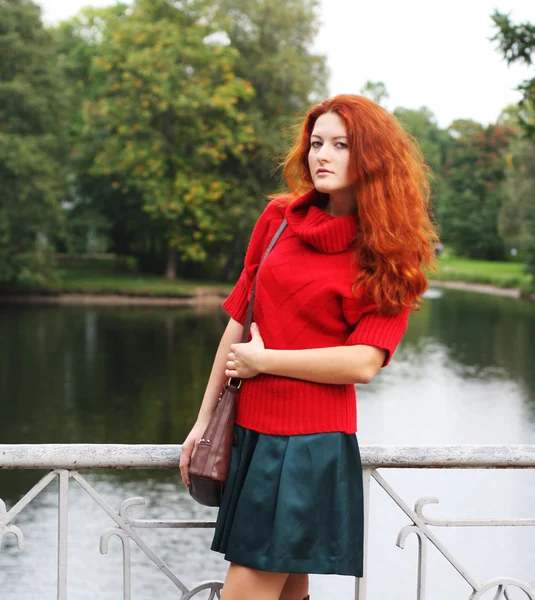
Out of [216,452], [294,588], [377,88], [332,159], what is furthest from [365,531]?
[377,88]

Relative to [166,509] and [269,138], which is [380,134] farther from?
[269,138]

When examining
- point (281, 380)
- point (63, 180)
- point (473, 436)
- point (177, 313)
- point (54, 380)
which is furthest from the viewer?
point (63, 180)

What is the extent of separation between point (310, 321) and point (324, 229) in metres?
0.22

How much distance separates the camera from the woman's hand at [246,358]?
221 centimetres

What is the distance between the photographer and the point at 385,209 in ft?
7.35

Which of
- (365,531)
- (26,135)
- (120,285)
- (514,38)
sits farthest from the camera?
(120,285)

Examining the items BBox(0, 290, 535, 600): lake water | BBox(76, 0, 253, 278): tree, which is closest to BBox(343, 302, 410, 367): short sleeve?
BBox(0, 290, 535, 600): lake water

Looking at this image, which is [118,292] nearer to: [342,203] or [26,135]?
[26,135]

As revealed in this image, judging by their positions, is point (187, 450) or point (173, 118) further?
point (173, 118)

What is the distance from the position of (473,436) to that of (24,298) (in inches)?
959

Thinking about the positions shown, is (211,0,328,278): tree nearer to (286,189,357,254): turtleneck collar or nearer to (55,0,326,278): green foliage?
(55,0,326,278): green foliage

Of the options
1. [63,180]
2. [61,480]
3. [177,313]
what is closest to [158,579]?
[61,480]

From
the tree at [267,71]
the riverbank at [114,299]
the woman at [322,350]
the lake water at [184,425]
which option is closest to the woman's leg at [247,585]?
the woman at [322,350]

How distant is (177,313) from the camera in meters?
32.0
